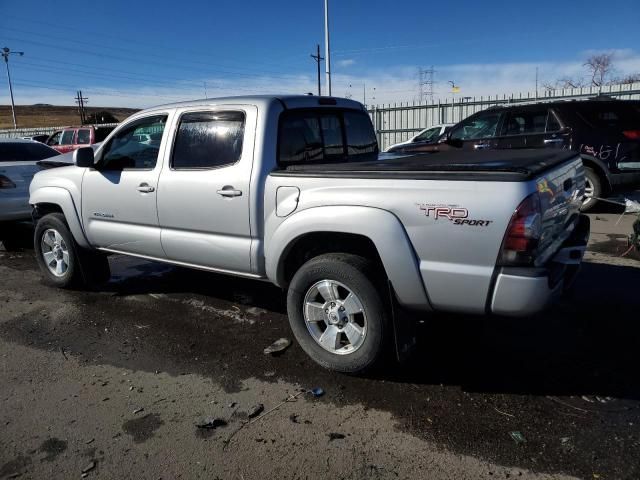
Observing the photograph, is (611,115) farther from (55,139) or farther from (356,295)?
(55,139)

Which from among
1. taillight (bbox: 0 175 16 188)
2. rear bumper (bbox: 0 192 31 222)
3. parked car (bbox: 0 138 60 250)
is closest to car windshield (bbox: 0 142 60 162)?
parked car (bbox: 0 138 60 250)

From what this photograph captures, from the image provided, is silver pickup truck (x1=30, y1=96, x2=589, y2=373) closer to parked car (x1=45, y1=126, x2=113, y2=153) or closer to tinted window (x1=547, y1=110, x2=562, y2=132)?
tinted window (x1=547, y1=110, x2=562, y2=132)

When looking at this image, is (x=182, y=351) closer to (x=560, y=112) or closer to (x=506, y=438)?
(x=506, y=438)

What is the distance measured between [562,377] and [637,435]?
679mm

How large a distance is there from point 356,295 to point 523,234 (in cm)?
112

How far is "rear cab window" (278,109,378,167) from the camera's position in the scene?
4070 mm

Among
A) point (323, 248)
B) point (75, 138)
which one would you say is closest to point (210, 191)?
point (323, 248)

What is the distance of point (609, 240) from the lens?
7027 mm

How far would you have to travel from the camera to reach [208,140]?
4.22 metres

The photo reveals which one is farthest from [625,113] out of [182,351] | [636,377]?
[182,351]

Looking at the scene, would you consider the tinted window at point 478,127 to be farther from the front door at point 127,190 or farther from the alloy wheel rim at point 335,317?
the alloy wheel rim at point 335,317

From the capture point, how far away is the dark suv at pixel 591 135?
8.52 m

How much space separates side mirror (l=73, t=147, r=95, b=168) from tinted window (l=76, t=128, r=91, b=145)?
635 inches

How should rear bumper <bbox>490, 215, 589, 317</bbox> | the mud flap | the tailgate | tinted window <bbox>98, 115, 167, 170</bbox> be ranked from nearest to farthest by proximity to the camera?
1. rear bumper <bbox>490, 215, 589, 317</bbox>
2. the tailgate
3. the mud flap
4. tinted window <bbox>98, 115, 167, 170</bbox>
